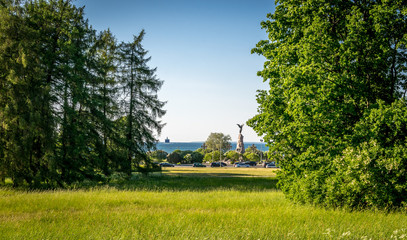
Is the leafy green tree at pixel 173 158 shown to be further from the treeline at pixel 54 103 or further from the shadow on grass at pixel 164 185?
the treeline at pixel 54 103

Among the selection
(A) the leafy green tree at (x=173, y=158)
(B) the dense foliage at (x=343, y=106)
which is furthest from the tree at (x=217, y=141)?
(B) the dense foliage at (x=343, y=106)

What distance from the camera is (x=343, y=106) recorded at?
33.0 ft

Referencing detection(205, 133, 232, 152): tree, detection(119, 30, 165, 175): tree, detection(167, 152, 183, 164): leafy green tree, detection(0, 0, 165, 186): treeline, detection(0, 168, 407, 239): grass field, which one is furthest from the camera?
detection(205, 133, 232, 152): tree

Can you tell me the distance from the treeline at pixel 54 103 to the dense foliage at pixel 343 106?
13.3 meters

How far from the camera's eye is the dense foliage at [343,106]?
9.52 metres

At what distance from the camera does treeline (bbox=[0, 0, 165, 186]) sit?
648 inches

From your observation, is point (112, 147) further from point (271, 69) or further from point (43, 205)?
point (271, 69)

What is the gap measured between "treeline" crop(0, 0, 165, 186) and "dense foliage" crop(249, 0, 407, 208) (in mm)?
13319

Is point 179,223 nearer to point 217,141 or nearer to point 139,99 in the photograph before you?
point 139,99

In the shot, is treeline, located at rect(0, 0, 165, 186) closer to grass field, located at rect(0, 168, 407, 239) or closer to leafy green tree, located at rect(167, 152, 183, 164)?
grass field, located at rect(0, 168, 407, 239)

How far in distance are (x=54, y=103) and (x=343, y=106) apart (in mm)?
17795

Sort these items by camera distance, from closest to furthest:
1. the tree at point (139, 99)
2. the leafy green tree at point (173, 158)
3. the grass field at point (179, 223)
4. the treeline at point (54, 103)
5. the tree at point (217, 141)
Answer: the grass field at point (179, 223), the treeline at point (54, 103), the tree at point (139, 99), the leafy green tree at point (173, 158), the tree at point (217, 141)

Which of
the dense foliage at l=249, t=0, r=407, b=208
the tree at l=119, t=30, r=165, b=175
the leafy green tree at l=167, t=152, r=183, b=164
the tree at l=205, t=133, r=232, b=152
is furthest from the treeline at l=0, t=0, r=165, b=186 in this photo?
the tree at l=205, t=133, r=232, b=152

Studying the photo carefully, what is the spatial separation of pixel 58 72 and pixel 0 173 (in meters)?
7.34
